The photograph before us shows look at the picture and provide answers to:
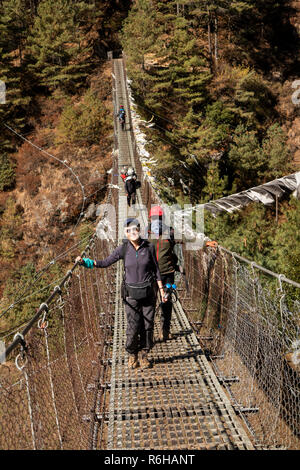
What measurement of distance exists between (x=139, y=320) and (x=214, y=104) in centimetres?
1652

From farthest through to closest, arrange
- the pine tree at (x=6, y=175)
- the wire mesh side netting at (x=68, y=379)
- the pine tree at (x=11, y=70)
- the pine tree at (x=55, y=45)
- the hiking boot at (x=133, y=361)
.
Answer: the pine tree at (x=55, y=45) → the pine tree at (x=11, y=70) → the pine tree at (x=6, y=175) → the hiking boot at (x=133, y=361) → the wire mesh side netting at (x=68, y=379)

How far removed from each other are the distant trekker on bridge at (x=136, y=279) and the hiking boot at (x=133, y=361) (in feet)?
0.41

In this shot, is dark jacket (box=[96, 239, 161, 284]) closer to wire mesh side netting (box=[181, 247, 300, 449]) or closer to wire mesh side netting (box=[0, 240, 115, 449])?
wire mesh side netting (box=[0, 240, 115, 449])

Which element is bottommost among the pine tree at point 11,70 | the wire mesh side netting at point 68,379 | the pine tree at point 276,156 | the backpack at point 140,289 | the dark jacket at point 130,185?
the wire mesh side netting at point 68,379

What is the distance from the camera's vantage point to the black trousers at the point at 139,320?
2.74m

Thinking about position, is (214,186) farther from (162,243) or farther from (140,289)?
(140,289)

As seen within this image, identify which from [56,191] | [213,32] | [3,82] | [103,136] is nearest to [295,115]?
[213,32]

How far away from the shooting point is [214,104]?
17.2m

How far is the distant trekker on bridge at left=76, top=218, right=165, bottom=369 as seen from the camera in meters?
2.65

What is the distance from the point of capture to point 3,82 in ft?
58.4

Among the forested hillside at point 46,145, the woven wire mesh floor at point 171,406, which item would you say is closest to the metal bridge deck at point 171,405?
the woven wire mesh floor at point 171,406

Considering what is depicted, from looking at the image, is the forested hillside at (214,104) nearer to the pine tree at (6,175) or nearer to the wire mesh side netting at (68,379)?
the pine tree at (6,175)

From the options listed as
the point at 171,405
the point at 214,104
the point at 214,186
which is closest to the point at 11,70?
the point at 214,104

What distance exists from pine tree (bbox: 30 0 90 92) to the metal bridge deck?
20.3 metres
